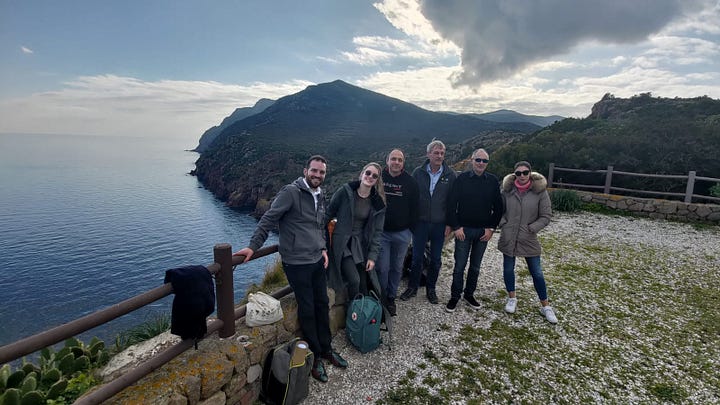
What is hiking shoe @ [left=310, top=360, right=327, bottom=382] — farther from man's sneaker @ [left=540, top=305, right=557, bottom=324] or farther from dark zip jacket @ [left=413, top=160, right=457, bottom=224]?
man's sneaker @ [left=540, top=305, right=557, bottom=324]

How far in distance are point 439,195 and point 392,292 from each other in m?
1.55

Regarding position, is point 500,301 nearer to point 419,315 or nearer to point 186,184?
point 419,315

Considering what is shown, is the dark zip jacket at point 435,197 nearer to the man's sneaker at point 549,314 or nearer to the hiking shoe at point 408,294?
the hiking shoe at point 408,294

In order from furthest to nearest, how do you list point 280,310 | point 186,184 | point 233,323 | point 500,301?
point 186,184 < point 500,301 < point 280,310 < point 233,323

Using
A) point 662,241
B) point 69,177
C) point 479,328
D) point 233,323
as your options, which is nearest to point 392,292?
point 479,328

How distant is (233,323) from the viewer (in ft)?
10.3

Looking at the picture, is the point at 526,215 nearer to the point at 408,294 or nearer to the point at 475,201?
the point at 475,201

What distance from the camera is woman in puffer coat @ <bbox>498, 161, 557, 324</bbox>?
452 cm

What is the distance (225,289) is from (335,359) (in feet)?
4.94

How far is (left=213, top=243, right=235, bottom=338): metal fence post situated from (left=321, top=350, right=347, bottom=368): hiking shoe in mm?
1130

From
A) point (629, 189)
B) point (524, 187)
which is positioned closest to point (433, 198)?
point (524, 187)

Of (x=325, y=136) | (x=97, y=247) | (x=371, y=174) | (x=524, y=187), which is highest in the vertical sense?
(x=325, y=136)

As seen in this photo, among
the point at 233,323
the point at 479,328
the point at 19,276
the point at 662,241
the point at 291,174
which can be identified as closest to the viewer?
the point at 233,323

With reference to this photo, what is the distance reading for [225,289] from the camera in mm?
3014
